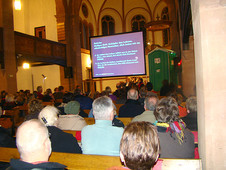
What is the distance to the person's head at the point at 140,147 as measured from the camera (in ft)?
3.76

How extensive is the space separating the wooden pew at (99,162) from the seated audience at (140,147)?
52 centimetres

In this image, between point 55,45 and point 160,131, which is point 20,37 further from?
point 160,131

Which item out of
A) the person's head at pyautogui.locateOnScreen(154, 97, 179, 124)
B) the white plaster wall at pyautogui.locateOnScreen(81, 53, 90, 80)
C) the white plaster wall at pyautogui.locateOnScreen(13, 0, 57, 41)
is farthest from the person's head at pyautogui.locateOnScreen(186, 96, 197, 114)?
the white plaster wall at pyautogui.locateOnScreen(81, 53, 90, 80)

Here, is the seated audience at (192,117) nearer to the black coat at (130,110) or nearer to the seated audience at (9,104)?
the black coat at (130,110)

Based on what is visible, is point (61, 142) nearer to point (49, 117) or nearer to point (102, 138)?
point (49, 117)

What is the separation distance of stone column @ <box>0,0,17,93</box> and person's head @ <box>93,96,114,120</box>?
7.49 metres

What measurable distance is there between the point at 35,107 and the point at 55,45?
9.92 metres

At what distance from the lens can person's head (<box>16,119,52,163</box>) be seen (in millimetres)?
1393

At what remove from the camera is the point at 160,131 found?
2.15 m

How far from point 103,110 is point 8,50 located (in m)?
8.09

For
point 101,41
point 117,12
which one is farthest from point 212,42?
point 117,12

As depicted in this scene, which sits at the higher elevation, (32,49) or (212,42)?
(32,49)

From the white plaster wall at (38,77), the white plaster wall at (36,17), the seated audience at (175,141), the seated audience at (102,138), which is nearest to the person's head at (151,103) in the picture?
the seated audience at (175,141)

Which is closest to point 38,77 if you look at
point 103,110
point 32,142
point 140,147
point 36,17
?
point 36,17
